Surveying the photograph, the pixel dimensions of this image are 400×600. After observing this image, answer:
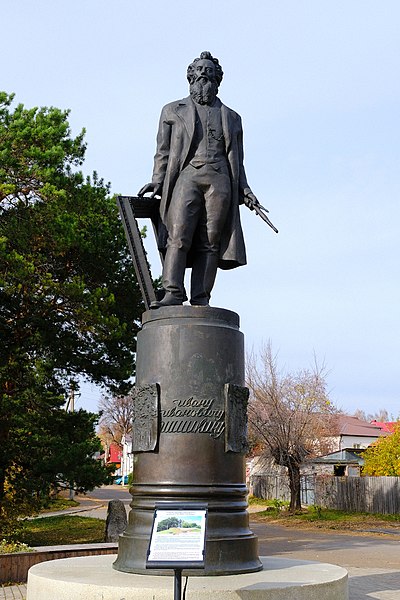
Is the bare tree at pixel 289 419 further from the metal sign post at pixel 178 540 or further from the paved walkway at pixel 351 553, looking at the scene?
the metal sign post at pixel 178 540

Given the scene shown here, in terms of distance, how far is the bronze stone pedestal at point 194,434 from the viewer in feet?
21.4

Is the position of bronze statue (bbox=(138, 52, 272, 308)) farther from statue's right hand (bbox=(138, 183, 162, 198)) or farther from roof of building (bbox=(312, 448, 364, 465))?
roof of building (bbox=(312, 448, 364, 465))

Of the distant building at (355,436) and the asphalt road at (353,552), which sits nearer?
the asphalt road at (353,552)

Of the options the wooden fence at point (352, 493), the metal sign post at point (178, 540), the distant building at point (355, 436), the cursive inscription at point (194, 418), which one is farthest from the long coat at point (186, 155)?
the distant building at point (355, 436)

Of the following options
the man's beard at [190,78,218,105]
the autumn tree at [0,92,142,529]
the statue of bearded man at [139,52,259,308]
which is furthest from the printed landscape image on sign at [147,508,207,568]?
the autumn tree at [0,92,142,529]

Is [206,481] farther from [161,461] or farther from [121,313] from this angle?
[121,313]

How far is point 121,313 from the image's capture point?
62.1ft

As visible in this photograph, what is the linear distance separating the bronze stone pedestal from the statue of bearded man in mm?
726

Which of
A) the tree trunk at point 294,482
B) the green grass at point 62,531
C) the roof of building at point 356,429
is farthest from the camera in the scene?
the roof of building at point 356,429

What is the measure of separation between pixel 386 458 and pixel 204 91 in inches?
1158

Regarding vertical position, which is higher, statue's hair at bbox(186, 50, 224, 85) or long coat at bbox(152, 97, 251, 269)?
statue's hair at bbox(186, 50, 224, 85)

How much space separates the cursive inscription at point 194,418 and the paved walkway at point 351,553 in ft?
12.5

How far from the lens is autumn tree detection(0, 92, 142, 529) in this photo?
17125 mm

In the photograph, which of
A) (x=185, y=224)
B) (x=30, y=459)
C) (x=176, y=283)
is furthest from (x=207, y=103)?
(x=30, y=459)
